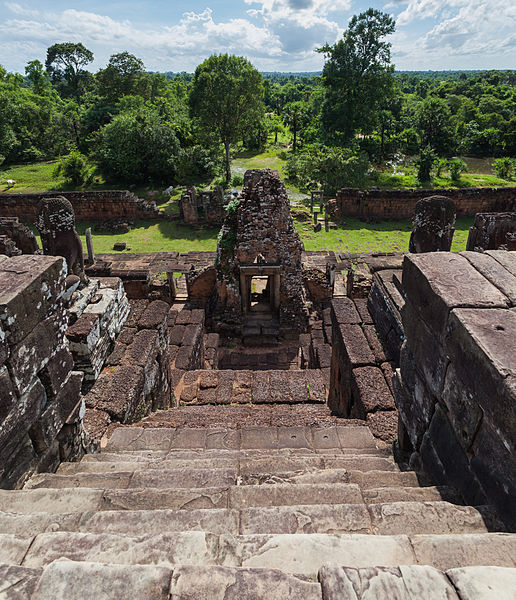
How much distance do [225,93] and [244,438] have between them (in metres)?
25.1

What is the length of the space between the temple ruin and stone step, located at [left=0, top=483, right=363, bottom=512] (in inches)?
0.5

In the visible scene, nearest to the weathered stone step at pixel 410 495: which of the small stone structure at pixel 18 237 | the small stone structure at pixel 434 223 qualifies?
the small stone structure at pixel 434 223

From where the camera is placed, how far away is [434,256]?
10.1 feet

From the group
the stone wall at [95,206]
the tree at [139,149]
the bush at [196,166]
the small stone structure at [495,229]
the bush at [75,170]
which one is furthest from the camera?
the bush at [196,166]

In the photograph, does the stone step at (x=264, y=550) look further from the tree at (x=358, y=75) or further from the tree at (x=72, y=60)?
the tree at (x=72, y=60)

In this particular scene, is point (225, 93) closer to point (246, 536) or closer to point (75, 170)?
point (75, 170)

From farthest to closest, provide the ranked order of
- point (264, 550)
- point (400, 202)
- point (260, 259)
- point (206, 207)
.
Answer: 1. point (400, 202)
2. point (206, 207)
3. point (260, 259)
4. point (264, 550)

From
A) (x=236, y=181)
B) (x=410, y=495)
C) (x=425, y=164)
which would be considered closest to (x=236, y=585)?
(x=410, y=495)

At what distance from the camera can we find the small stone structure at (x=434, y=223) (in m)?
8.16

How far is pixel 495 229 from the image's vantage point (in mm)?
11023

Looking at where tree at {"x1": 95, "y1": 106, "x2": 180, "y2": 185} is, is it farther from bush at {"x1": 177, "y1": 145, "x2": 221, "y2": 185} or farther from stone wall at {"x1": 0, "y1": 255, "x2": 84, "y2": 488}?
stone wall at {"x1": 0, "y1": 255, "x2": 84, "y2": 488}

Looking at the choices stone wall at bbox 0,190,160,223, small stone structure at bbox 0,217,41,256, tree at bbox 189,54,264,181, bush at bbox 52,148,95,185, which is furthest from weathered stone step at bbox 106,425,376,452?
bush at bbox 52,148,95,185

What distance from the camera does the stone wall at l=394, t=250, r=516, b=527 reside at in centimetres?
208

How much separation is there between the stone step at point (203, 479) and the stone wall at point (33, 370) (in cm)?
26
